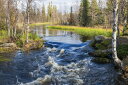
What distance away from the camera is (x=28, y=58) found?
20062mm

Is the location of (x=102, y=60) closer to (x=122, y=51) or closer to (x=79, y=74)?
(x=122, y=51)

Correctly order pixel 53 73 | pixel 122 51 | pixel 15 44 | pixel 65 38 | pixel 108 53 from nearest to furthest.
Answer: pixel 53 73, pixel 122 51, pixel 108 53, pixel 15 44, pixel 65 38

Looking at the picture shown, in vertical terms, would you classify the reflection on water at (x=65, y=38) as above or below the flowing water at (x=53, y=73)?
above

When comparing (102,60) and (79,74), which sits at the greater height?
(102,60)

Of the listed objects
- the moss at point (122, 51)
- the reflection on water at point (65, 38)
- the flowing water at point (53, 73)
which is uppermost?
the moss at point (122, 51)

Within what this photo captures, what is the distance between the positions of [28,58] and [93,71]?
8.06 metres

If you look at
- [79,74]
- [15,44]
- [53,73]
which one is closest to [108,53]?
[79,74]

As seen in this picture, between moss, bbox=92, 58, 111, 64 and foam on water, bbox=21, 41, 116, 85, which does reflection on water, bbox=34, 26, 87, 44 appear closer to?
moss, bbox=92, 58, 111, 64

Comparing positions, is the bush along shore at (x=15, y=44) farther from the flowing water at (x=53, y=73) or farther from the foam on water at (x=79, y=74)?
the foam on water at (x=79, y=74)

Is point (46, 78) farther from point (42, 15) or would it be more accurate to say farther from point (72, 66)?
point (42, 15)

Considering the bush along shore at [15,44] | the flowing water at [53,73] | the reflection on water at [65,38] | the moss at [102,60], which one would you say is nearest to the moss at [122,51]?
the moss at [102,60]

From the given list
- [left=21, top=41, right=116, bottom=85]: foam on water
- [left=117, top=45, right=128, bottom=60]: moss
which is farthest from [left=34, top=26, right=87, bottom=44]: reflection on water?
[left=21, top=41, right=116, bottom=85]: foam on water

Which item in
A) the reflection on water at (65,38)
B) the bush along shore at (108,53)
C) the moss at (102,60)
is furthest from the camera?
the reflection on water at (65,38)

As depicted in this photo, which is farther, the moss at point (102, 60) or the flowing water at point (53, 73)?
the moss at point (102, 60)
